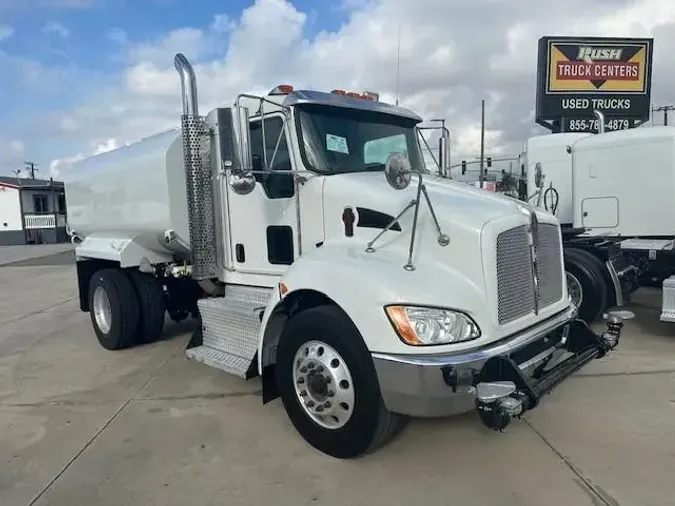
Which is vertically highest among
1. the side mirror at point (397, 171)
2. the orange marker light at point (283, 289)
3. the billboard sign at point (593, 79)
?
the billboard sign at point (593, 79)

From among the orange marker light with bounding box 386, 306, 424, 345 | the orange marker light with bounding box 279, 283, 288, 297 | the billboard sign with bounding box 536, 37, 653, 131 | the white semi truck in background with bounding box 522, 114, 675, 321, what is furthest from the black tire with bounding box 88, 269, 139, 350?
the billboard sign with bounding box 536, 37, 653, 131

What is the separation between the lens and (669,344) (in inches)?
256

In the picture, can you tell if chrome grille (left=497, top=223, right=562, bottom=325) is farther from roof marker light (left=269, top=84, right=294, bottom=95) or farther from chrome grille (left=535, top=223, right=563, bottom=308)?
roof marker light (left=269, top=84, right=294, bottom=95)

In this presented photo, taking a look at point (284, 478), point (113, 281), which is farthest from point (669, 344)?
point (113, 281)

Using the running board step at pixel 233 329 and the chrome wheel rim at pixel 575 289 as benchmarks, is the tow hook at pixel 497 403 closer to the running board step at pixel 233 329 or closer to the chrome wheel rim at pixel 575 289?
the running board step at pixel 233 329

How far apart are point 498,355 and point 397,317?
64 centimetres

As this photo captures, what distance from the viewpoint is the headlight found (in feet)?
10.7

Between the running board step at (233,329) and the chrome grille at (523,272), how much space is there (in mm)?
1969

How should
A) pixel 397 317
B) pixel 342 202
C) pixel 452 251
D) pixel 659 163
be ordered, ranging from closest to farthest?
pixel 397 317 < pixel 452 251 < pixel 342 202 < pixel 659 163

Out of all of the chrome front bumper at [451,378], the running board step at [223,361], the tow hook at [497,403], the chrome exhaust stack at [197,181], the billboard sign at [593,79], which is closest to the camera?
the tow hook at [497,403]

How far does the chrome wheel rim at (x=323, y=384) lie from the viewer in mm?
3600

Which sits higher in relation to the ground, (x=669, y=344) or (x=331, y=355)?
(x=331, y=355)

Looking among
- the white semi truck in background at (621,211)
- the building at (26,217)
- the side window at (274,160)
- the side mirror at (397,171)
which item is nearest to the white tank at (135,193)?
the side window at (274,160)

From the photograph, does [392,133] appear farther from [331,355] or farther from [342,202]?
[331,355]
